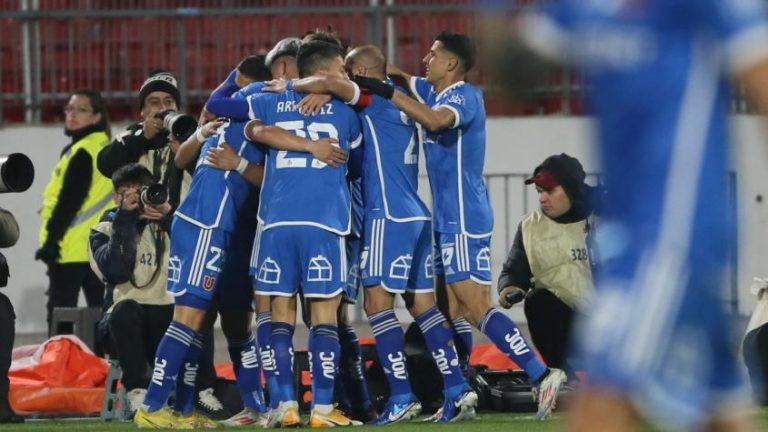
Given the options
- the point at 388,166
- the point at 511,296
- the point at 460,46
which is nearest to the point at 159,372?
the point at 388,166

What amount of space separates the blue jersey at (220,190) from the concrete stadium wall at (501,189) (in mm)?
5438

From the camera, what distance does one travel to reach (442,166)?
26.8 ft

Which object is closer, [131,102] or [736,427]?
[736,427]

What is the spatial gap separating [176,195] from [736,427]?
592cm

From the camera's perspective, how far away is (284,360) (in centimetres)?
751

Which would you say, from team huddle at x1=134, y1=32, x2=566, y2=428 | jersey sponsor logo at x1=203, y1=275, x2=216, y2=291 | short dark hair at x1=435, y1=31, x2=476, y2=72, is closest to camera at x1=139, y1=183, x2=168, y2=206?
team huddle at x1=134, y1=32, x2=566, y2=428

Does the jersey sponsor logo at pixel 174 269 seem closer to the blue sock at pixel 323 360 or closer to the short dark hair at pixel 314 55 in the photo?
the blue sock at pixel 323 360

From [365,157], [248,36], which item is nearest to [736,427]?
[365,157]

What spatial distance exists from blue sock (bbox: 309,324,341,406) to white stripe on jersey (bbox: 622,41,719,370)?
4178mm

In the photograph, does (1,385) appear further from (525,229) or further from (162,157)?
(525,229)

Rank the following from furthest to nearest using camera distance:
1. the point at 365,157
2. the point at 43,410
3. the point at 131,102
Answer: the point at 131,102 → the point at 43,410 → the point at 365,157

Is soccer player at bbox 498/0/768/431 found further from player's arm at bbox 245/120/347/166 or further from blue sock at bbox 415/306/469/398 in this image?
blue sock at bbox 415/306/469/398

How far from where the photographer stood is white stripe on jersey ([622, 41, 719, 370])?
132 inches

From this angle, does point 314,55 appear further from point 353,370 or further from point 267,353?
point 353,370
